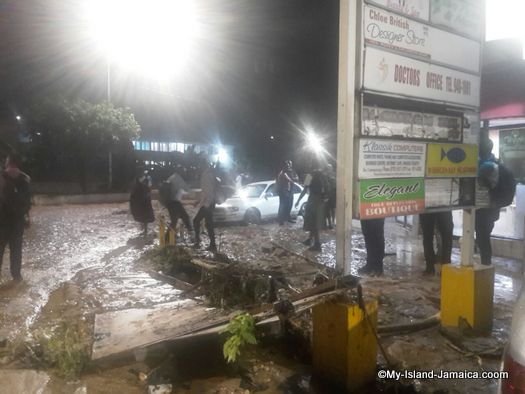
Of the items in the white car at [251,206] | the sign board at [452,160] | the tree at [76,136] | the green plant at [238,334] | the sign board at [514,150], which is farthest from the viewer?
the tree at [76,136]

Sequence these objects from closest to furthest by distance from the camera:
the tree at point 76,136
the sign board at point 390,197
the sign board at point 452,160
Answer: the sign board at point 390,197
the sign board at point 452,160
the tree at point 76,136

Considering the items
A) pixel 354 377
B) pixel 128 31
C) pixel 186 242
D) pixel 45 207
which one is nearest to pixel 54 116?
pixel 45 207

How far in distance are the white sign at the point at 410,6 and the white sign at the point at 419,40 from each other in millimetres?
58

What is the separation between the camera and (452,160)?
4387 millimetres

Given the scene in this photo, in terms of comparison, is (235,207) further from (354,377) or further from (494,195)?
(354,377)

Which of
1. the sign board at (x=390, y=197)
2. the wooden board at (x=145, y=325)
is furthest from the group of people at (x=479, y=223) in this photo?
the wooden board at (x=145, y=325)

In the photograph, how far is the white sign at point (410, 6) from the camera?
11.9 ft

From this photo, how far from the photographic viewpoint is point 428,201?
13.8 ft

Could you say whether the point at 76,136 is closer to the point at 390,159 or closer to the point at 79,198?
the point at 79,198

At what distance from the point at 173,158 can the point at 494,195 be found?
31.2 m

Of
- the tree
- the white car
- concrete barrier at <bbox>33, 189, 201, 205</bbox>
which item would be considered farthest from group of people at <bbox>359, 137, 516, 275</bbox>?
the tree

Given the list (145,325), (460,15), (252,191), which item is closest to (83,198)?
(252,191)

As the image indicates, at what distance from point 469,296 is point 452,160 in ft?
4.62

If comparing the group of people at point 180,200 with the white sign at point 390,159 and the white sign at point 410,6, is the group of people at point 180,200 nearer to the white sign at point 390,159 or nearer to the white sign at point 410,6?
the white sign at point 390,159
